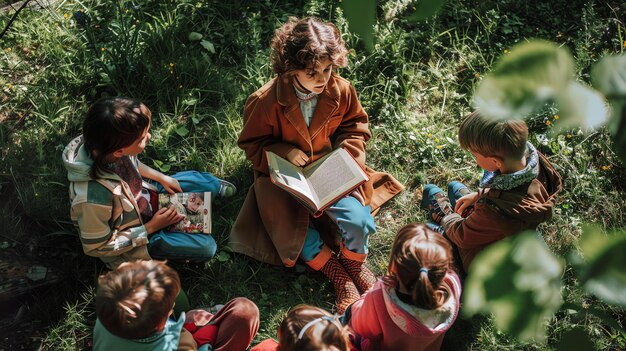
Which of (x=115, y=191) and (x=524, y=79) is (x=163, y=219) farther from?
(x=524, y=79)

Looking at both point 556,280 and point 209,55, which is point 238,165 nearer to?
point 209,55

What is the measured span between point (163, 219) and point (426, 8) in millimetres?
2579

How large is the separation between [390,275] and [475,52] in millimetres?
2313

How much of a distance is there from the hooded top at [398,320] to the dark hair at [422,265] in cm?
6

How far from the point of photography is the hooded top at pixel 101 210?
261 centimetres

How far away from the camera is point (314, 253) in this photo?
10.1 ft

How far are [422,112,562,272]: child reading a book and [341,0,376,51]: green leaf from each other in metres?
2.07

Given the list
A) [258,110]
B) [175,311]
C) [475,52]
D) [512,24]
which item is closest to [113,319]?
[175,311]

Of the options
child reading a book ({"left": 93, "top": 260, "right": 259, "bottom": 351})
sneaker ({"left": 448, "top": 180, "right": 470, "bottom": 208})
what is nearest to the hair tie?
child reading a book ({"left": 93, "top": 260, "right": 259, "bottom": 351})

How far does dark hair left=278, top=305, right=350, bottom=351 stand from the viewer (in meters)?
2.11

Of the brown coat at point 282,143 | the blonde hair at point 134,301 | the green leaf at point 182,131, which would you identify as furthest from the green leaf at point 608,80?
the green leaf at point 182,131

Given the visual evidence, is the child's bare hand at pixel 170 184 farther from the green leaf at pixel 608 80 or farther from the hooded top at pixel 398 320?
the green leaf at pixel 608 80

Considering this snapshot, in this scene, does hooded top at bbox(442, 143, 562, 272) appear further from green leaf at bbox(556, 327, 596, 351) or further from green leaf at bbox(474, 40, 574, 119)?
green leaf at bbox(474, 40, 574, 119)

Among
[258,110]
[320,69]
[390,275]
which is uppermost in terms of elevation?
[320,69]
